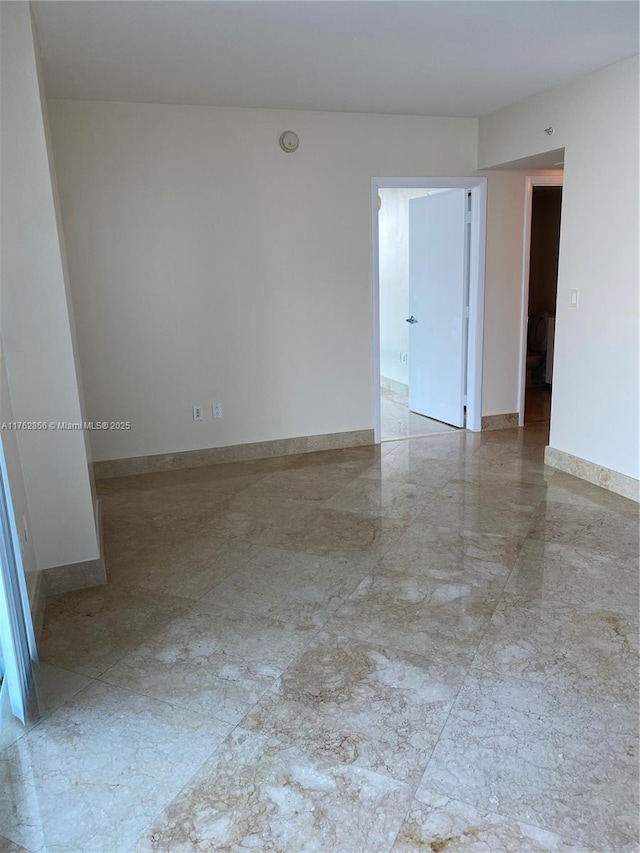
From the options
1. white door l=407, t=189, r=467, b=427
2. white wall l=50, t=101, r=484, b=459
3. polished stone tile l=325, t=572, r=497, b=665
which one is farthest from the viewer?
white door l=407, t=189, r=467, b=427

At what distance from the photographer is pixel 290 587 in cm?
288

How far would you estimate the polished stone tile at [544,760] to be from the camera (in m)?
1.65

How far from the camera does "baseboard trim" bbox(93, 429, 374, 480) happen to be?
14.9ft

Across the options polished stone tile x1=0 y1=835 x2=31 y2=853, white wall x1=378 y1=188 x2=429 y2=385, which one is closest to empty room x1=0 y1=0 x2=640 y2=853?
polished stone tile x1=0 y1=835 x2=31 y2=853

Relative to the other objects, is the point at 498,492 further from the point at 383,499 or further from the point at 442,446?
the point at 442,446

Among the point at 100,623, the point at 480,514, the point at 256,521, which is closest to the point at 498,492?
the point at 480,514

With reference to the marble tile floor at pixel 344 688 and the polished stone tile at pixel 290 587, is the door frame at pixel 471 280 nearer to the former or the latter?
the marble tile floor at pixel 344 688

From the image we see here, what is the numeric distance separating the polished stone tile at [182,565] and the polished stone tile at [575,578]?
1363mm

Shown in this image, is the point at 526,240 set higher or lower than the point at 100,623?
higher

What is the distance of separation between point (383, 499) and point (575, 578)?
1345 millimetres

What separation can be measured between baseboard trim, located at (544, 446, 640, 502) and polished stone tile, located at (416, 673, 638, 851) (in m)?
2.01

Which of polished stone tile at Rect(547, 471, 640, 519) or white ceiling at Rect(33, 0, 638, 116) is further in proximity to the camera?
polished stone tile at Rect(547, 471, 640, 519)

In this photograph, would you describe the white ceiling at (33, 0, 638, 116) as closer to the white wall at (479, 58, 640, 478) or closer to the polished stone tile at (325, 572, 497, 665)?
the white wall at (479, 58, 640, 478)

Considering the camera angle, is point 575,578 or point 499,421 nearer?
point 575,578
